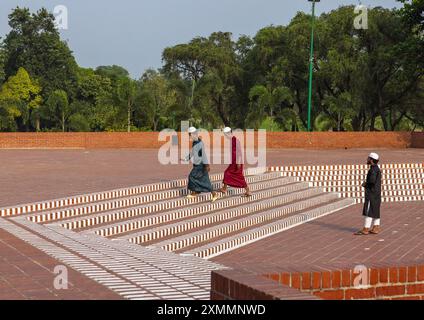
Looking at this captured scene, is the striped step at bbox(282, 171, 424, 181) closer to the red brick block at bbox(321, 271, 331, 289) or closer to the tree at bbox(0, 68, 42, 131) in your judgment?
the red brick block at bbox(321, 271, 331, 289)

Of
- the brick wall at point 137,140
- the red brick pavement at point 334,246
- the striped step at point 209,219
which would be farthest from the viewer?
the brick wall at point 137,140

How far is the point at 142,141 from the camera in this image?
37875 millimetres

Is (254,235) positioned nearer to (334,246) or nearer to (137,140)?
(334,246)

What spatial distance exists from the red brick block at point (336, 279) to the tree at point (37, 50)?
4929 cm

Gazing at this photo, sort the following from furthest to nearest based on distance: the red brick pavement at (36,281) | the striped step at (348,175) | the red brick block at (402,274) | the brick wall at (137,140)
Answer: the brick wall at (137,140) < the striped step at (348,175) < the red brick pavement at (36,281) < the red brick block at (402,274)

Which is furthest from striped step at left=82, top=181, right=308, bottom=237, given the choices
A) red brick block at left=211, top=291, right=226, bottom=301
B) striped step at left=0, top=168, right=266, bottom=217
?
red brick block at left=211, top=291, right=226, bottom=301

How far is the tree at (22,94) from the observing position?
44.3 m

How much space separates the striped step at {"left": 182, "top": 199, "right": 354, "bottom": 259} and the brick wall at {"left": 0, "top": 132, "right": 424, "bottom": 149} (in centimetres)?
2435

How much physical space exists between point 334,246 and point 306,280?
4.98 meters

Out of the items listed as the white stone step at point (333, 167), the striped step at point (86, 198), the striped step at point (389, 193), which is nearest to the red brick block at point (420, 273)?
the striped step at point (86, 198)

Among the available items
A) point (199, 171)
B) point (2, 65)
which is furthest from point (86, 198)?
point (2, 65)

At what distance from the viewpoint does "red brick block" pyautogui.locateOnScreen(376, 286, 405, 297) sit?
4.24 metres

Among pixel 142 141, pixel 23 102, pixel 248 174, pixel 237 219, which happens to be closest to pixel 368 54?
pixel 142 141

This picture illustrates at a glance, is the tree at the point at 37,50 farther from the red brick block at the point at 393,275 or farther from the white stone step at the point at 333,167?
the red brick block at the point at 393,275
